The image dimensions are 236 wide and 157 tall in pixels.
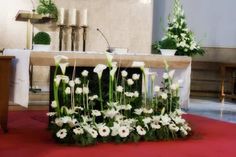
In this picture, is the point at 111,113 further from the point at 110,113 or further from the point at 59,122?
the point at 59,122

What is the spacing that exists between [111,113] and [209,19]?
642 cm

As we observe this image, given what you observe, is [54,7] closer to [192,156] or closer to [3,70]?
[3,70]

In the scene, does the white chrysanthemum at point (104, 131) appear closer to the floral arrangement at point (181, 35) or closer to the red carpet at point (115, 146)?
the red carpet at point (115, 146)

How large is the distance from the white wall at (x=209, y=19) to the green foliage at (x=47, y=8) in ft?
9.84

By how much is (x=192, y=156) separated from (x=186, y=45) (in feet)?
9.40

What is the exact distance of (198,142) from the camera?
4.17 metres

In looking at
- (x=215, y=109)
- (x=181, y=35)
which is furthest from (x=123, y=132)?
(x=215, y=109)

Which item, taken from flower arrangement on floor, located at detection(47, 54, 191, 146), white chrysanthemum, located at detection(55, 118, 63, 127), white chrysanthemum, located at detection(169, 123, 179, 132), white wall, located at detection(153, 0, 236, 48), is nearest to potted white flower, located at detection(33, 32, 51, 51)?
flower arrangement on floor, located at detection(47, 54, 191, 146)

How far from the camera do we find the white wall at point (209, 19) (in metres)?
9.71

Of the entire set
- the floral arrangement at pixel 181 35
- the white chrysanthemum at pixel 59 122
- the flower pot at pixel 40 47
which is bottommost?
the white chrysanthemum at pixel 59 122

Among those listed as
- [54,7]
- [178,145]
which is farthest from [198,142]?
[54,7]

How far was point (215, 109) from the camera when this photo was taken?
745 centimetres

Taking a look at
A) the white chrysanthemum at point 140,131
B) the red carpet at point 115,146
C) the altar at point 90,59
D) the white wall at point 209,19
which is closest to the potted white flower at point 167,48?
the altar at point 90,59

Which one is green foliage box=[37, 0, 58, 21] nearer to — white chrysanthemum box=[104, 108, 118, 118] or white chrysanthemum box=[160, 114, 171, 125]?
white chrysanthemum box=[104, 108, 118, 118]
